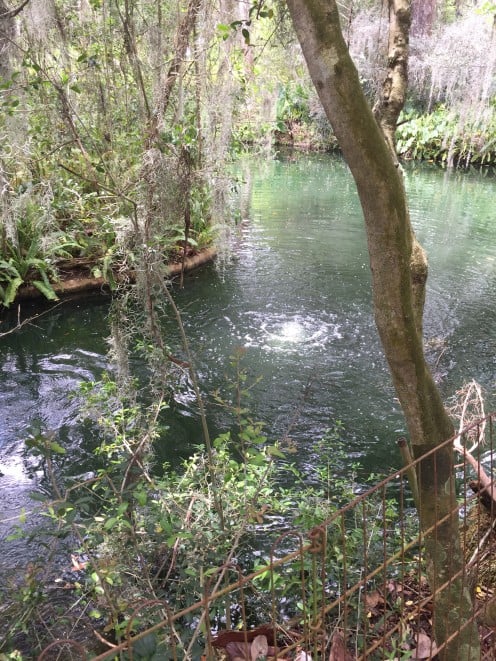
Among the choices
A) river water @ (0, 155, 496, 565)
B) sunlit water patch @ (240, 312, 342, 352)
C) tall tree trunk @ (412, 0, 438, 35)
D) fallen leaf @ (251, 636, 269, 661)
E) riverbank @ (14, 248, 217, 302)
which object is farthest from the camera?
tall tree trunk @ (412, 0, 438, 35)

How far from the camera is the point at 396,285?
177 centimetres

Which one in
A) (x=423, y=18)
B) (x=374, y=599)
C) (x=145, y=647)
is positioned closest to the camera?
(x=145, y=647)

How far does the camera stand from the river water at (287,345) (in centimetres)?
423

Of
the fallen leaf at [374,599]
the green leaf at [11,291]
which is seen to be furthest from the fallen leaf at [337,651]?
the green leaf at [11,291]

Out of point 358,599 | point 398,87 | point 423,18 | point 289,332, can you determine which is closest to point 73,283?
point 289,332

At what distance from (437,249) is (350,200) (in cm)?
458

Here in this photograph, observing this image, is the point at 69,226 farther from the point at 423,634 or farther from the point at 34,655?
the point at 423,634

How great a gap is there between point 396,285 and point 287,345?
4.08 meters

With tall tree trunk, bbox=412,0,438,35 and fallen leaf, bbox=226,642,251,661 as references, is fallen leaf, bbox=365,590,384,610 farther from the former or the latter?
tall tree trunk, bbox=412,0,438,35

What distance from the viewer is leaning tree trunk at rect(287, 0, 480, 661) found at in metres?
1.58

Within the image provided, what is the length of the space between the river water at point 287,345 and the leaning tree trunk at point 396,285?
1.00 meters

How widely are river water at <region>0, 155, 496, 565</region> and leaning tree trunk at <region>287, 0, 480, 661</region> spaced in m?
1.00

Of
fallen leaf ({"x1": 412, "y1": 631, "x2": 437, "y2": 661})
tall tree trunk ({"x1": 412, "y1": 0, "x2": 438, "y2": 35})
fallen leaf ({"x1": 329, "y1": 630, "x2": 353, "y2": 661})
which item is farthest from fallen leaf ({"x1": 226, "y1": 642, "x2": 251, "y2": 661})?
tall tree trunk ({"x1": 412, "y1": 0, "x2": 438, "y2": 35})

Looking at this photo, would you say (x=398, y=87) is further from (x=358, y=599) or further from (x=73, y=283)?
(x=73, y=283)
